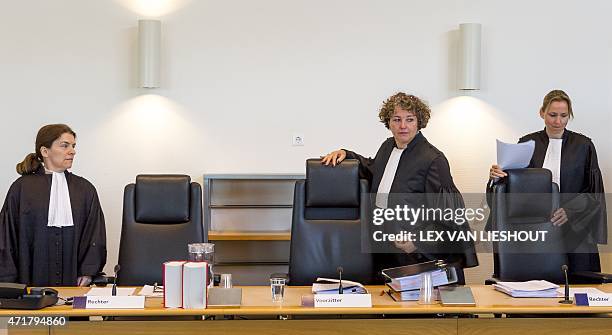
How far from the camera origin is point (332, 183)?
3.78m

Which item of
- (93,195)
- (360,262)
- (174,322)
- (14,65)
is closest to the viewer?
(174,322)

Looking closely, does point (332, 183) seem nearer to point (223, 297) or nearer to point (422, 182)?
point (422, 182)

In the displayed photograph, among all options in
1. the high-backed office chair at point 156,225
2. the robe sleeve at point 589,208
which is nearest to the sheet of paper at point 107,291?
the high-backed office chair at point 156,225

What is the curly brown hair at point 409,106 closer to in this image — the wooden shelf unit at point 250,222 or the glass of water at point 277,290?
the glass of water at point 277,290

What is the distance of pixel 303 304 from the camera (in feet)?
9.84

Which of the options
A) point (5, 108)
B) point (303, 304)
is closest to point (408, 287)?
point (303, 304)

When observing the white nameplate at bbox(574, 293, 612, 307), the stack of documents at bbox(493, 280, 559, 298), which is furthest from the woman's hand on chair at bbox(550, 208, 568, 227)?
the white nameplate at bbox(574, 293, 612, 307)

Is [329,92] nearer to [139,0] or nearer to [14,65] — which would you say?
[139,0]

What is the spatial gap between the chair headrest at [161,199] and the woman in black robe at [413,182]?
2.40ft

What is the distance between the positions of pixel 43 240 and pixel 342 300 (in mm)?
1812

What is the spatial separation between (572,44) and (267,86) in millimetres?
2132

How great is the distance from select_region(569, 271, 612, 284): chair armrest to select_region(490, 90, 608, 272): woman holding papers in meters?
0.71

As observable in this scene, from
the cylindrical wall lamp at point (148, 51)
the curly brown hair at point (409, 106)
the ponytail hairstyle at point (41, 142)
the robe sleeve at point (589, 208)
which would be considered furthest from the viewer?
the cylindrical wall lamp at point (148, 51)

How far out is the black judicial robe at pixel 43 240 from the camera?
3.99 meters
